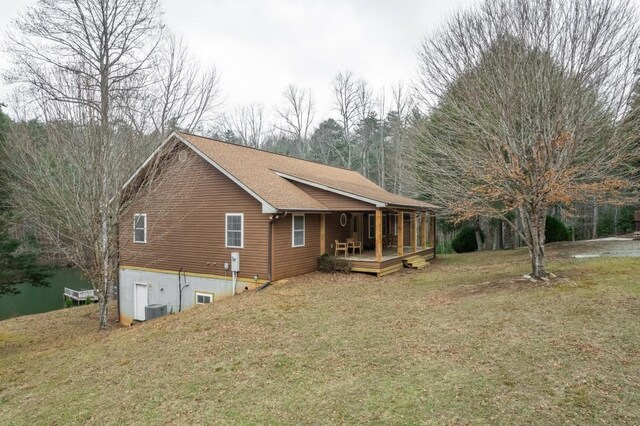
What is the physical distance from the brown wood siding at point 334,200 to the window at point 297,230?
4.53ft

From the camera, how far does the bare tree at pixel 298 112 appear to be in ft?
127

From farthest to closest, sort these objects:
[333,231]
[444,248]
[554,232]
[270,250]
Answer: [444,248]
[554,232]
[333,231]
[270,250]

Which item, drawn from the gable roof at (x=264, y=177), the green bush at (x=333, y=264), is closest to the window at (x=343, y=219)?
the gable roof at (x=264, y=177)

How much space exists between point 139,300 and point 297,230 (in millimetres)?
7403

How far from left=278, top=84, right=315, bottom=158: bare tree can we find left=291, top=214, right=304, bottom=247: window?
2513 centimetres

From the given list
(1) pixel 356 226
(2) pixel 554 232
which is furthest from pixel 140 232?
(2) pixel 554 232

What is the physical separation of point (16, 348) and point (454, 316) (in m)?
12.1

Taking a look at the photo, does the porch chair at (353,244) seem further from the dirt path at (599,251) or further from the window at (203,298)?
the dirt path at (599,251)

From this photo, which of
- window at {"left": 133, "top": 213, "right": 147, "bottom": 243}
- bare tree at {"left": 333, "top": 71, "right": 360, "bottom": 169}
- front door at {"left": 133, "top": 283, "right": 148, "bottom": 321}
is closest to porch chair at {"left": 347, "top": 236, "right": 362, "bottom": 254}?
→ window at {"left": 133, "top": 213, "right": 147, "bottom": 243}

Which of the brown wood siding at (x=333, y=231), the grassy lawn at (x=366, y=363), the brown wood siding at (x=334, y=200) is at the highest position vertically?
the brown wood siding at (x=334, y=200)

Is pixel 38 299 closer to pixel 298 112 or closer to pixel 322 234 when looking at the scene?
pixel 322 234

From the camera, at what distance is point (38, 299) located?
90.2ft

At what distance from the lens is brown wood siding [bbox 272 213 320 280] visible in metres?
13.1

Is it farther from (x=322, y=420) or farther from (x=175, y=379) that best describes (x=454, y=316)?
(x=175, y=379)
